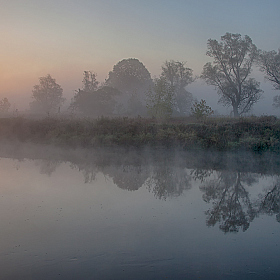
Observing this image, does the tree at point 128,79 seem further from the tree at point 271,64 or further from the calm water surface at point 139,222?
the calm water surface at point 139,222

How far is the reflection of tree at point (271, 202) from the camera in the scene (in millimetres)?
7691

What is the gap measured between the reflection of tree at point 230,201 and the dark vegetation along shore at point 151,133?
23.6ft

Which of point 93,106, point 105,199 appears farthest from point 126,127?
point 93,106

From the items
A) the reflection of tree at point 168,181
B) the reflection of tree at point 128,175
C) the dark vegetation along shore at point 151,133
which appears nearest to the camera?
the reflection of tree at point 168,181

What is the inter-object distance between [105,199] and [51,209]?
5.12 feet

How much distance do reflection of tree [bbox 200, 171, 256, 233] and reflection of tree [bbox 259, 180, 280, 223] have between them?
0.34 meters

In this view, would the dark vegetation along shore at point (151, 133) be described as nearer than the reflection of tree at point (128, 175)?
No

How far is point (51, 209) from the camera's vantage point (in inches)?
296

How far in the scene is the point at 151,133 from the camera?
798 inches

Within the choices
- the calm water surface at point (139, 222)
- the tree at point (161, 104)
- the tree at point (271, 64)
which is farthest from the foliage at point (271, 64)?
the calm water surface at point (139, 222)

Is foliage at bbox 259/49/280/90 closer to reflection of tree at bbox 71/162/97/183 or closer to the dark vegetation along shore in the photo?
the dark vegetation along shore

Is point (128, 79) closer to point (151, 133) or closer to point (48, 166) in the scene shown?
point (151, 133)

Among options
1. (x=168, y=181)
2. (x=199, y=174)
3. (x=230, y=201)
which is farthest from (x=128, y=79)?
(x=230, y=201)

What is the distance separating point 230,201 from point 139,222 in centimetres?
301
